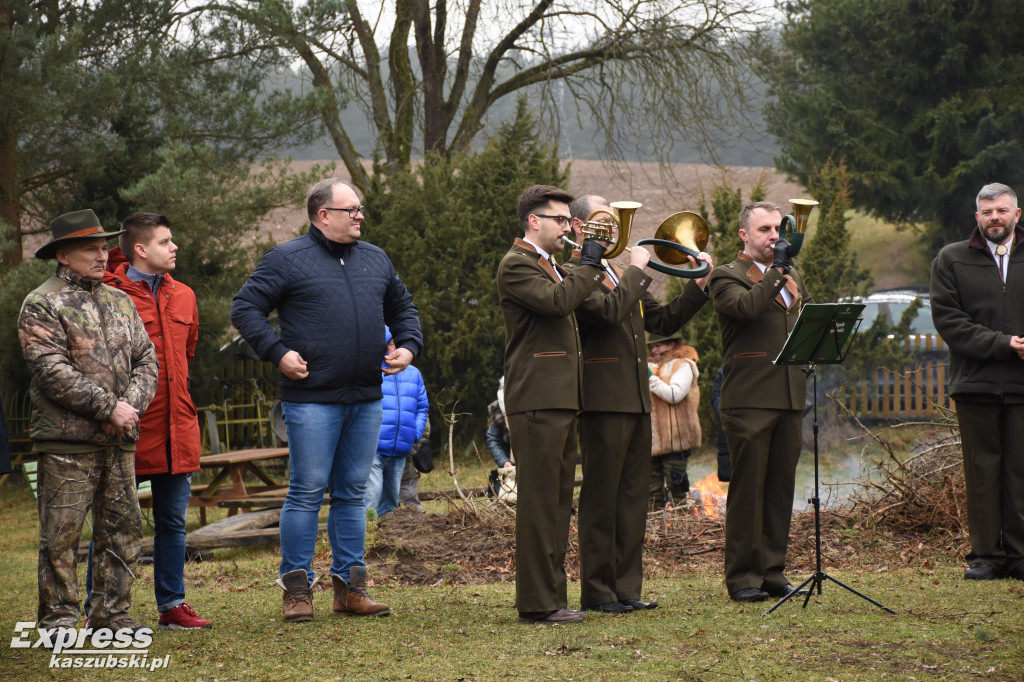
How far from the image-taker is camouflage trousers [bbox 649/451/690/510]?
9609 millimetres

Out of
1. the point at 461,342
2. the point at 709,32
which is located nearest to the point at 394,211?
the point at 461,342

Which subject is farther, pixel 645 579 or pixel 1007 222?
pixel 645 579

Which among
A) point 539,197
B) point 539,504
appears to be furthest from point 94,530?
point 539,197

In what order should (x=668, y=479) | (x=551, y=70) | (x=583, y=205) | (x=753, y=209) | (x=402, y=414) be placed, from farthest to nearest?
(x=551, y=70) → (x=668, y=479) → (x=402, y=414) → (x=753, y=209) → (x=583, y=205)

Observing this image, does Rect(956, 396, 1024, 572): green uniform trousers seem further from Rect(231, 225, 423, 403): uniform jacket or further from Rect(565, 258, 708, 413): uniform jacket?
Rect(231, 225, 423, 403): uniform jacket

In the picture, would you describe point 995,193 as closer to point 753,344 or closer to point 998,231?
point 998,231

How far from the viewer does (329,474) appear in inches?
221

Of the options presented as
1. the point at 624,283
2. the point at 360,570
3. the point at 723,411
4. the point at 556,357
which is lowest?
the point at 360,570

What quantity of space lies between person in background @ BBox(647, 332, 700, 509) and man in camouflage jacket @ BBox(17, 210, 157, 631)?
201 inches

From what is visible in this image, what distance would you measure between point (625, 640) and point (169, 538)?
2340 millimetres

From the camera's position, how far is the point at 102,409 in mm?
4945

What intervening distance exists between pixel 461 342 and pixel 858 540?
8753 millimetres

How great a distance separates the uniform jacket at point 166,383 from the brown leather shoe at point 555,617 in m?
1.80

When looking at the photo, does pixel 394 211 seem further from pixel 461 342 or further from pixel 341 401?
pixel 341 401
